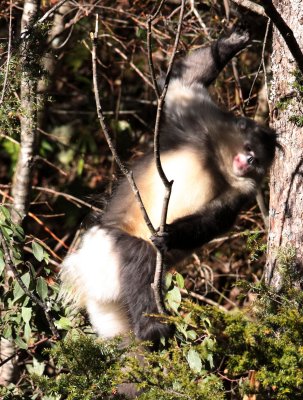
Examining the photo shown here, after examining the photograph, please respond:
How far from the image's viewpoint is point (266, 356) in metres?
2.87

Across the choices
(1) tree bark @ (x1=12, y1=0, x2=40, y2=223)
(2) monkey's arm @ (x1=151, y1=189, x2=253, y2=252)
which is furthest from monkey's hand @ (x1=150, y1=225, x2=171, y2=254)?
(1) tree bark @ (x1=12, y1=0, x2=40, y2=223)

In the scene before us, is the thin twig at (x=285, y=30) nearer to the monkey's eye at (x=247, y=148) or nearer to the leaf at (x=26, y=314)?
the monkey's eye at (x=247, y=148)

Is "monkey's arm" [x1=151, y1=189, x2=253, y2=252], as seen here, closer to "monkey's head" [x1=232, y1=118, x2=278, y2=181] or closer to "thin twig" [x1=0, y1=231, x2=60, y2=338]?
"monkey's head" [x1=232, y1=118, x2=278, y2=181]

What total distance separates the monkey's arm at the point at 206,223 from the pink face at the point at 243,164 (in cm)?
16

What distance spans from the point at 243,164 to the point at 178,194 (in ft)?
1.51

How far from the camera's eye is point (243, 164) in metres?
4.63

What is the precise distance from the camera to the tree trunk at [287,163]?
395 centimetres

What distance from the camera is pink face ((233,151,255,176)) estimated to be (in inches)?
182

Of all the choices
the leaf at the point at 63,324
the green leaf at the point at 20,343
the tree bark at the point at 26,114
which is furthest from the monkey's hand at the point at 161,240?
the green leaf at the point at 20,343

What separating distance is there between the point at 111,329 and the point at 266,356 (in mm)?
1965

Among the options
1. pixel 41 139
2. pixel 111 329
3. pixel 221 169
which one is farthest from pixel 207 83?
pixel 41 139

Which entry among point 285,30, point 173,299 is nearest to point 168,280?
point 173,299

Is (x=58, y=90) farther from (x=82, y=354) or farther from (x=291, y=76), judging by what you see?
(x=82, y=354)

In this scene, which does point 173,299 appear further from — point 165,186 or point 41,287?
point 165,186
